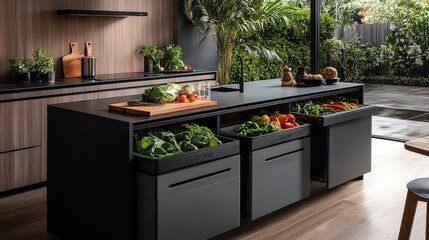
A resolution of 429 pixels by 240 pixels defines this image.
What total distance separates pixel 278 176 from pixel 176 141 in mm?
829

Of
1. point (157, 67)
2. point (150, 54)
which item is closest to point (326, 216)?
point (157, 67)

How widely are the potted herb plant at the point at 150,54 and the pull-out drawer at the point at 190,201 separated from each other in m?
3.12

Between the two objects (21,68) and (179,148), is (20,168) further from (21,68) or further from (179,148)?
(179,148)

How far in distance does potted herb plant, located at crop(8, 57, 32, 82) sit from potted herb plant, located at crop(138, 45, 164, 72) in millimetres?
1544

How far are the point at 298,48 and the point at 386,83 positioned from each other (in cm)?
193

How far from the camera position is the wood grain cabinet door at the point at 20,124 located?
4328 mm

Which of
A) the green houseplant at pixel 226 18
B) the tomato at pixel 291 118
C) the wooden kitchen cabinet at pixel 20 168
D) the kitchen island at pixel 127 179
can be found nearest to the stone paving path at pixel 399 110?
the green houseplant at pixel 226 18

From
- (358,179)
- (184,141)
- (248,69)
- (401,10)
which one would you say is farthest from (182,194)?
(401,10)

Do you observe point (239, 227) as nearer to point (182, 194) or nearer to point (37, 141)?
point (182, 194)

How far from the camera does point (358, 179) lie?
15.8 feet

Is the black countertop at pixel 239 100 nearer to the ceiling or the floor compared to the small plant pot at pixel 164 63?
nearer to the floor

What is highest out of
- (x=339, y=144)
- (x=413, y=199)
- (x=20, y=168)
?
(x=339, y=144)

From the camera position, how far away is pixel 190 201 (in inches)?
122

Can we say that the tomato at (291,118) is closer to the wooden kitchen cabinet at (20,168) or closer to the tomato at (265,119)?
the tomato at (265,119)
